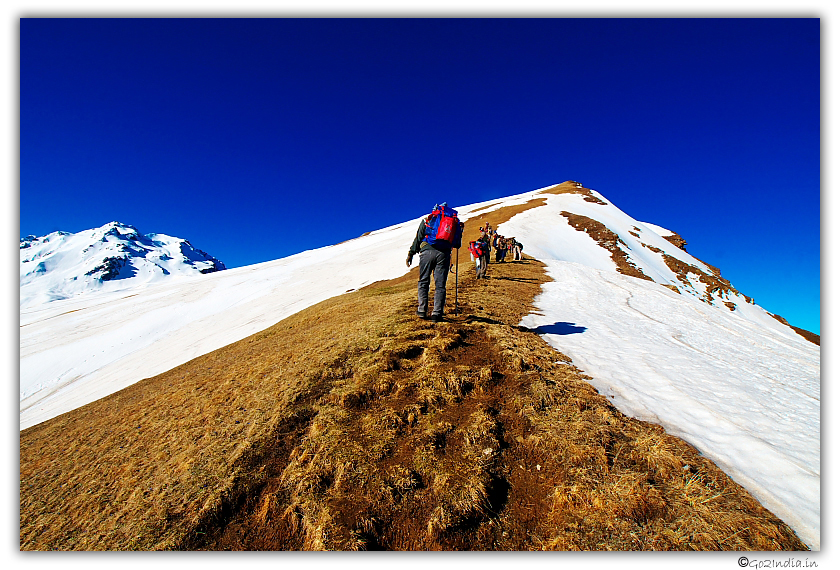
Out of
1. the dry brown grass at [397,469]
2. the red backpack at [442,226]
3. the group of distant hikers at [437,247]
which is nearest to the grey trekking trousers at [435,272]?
the group of distant hikers at [437,247]

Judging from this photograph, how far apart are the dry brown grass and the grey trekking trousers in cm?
126

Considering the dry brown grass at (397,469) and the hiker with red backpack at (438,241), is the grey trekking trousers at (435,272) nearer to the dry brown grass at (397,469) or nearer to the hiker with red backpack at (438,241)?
the hiker with red backpack at (438,241)

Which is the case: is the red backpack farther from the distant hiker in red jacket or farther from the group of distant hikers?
the distant hiker in red jacket

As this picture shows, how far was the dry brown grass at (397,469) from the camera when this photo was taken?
13.0 feet

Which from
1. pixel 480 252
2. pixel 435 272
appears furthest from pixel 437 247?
pixel 480 252

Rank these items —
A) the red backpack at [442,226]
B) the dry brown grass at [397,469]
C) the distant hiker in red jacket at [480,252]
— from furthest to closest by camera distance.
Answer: the distant hiker in red jacket at [480,252] → the red backpack at [442,226] → the dry brown grass at [397,469]

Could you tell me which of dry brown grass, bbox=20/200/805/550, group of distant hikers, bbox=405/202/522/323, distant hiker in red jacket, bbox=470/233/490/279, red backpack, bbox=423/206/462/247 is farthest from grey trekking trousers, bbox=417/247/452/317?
distant hiker in red jacket, bbox=470/233/490/279

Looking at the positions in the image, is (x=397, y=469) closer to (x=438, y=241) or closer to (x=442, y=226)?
(x=438, y=241)

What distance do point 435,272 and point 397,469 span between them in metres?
6.07

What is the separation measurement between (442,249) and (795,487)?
25.8ft

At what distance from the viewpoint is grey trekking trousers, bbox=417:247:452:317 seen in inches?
388

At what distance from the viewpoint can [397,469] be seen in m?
4.87

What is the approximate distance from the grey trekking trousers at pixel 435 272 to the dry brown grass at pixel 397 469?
126 cm

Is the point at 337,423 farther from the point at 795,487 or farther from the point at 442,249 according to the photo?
the point at 795,487
